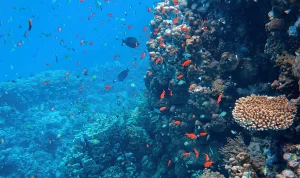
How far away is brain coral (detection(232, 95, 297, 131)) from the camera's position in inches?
167

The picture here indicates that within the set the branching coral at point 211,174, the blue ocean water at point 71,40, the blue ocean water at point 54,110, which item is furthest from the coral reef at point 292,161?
the blue ocean water at point 71,40

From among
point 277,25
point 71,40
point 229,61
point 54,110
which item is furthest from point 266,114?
point 71,40

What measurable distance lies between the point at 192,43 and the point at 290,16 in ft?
8.70

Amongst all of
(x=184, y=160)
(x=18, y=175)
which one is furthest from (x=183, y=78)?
(x=18, y=175)

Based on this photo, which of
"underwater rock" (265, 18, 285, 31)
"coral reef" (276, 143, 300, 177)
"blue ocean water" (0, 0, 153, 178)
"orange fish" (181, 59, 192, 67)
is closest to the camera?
"coral reef" (276, 143, 300, 177)

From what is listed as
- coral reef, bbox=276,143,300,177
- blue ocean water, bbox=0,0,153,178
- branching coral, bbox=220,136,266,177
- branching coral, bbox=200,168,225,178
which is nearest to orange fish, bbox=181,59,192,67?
branching coral, bbox=220,136,266,177

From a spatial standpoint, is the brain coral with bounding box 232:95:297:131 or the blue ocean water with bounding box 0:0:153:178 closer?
the brain coral with bounding box 232:95:297:131

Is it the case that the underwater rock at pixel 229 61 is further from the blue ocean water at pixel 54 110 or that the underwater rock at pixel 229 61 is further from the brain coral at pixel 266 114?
the blue ocean water at pixel 54 110

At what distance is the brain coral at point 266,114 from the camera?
4238mm

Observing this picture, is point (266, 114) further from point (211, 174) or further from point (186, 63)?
point (186, 63)

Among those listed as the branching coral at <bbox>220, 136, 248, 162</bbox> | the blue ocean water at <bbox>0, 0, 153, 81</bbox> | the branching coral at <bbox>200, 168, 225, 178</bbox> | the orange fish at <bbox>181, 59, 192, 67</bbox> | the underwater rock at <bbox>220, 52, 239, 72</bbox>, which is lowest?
the branching coral at <bbox>200, 168, 225, 178</bbox>

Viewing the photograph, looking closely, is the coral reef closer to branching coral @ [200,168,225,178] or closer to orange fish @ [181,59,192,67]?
branching coral @ [200,168,225,178]

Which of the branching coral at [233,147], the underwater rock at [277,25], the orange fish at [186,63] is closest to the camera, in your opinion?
the underwater rock at [277,25]

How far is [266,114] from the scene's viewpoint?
173 inches
